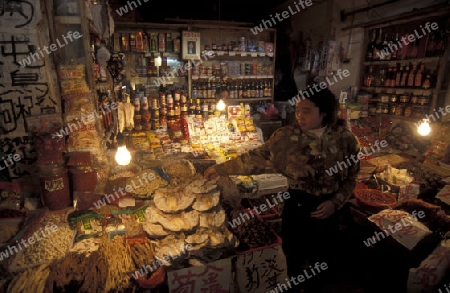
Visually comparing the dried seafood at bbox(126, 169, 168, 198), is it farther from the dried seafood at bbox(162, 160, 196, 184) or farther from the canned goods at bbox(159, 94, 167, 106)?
the canned goods at bbox(159, 94, 167, 106)

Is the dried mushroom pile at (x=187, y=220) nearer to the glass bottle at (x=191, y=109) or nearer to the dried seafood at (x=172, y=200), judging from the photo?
the dried seafood at (x=172, y=200)

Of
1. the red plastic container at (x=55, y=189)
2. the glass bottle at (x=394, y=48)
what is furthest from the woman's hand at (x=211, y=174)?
the glass bottle at (x=394, y=48)

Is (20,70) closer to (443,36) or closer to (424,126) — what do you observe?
(424,126)

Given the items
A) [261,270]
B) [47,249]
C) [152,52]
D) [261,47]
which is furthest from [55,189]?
[261,47]

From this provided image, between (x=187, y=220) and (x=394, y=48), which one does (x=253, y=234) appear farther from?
(x=394, y=48)

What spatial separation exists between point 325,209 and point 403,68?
4.70 meters

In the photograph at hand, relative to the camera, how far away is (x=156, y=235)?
7.47 feet

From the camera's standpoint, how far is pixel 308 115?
2.46 meters

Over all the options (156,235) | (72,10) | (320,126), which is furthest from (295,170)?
(72,10)

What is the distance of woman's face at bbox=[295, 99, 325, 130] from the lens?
8.03 ft

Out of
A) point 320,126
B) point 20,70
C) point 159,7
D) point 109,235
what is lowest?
point 109,235

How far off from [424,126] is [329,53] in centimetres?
269

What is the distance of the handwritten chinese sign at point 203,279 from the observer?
2.10 metres

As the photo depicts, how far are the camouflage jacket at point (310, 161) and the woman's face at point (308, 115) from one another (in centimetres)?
10
